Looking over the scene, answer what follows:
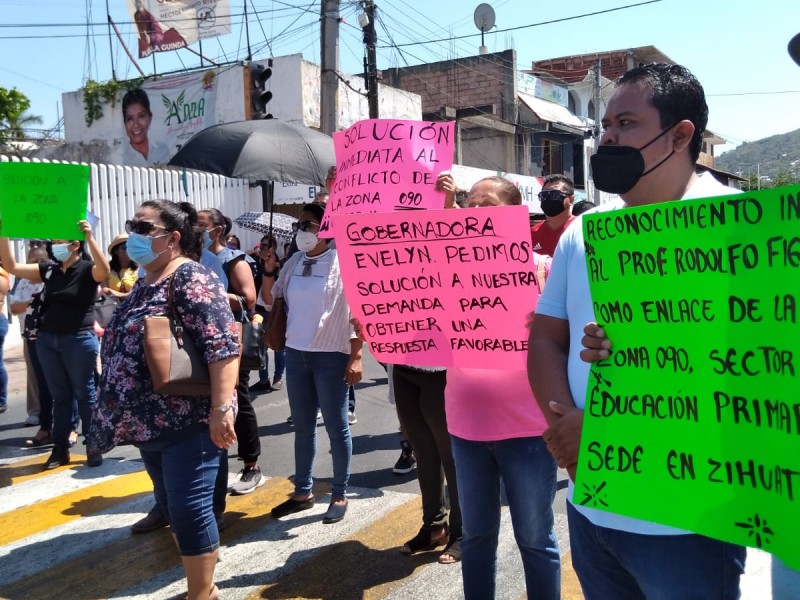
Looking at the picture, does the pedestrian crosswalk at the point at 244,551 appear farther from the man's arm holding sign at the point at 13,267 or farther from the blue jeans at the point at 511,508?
the man's arm holding sign at the point at 13,267

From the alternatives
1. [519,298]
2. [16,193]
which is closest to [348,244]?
[519,298]

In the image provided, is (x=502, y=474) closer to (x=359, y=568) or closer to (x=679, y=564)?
(x=679, y=564)

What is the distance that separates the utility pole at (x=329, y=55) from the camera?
41.5 ft

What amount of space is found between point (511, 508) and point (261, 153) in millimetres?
4721

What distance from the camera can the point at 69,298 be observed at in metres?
5.88

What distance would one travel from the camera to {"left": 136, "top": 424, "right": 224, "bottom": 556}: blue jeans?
3291 millimetres

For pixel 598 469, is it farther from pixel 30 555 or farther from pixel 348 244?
pixel 30 555

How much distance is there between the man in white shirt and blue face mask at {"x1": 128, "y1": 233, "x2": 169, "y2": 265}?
220 cm

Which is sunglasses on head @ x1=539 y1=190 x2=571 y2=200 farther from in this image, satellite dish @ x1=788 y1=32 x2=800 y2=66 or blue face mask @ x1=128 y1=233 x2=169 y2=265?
satellite dish @ x1=788 y1=32 x2=800 y2=66

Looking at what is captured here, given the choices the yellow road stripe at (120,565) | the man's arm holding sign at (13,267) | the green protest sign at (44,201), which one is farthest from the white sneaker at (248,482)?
the man's arm holding sign at (13,267)

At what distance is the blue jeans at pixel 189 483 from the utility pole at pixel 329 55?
9888mm

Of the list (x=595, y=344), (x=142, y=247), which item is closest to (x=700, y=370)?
(x=595, y=344)

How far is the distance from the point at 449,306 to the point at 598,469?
1438 millimetres

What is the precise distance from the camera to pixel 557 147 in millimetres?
34812
